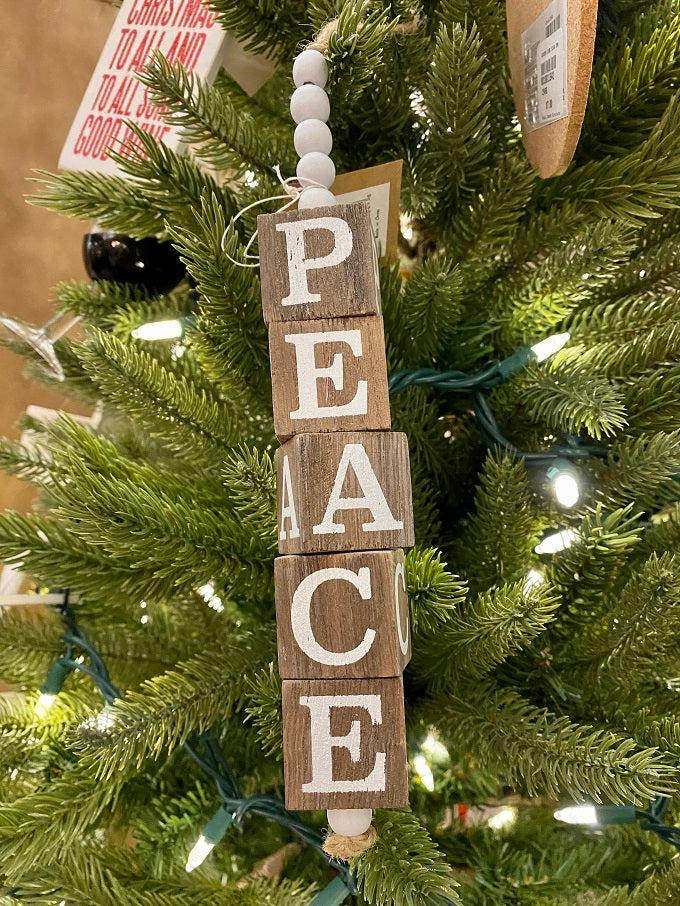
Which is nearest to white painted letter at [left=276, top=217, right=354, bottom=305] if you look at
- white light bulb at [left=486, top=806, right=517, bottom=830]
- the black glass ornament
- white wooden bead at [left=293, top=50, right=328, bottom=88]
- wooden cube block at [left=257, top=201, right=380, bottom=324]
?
wooden cube block at [left=257, top=201, right=380, bottom=324]

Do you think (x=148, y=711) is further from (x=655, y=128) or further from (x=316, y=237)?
(x=655, y=128)

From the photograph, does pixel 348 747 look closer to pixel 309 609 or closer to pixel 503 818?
pixel 309 609

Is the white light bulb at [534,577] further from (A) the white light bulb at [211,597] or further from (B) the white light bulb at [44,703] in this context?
(B) the white light bulb at [44,703]

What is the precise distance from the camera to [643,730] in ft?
1.38

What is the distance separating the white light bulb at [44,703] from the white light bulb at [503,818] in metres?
0.35

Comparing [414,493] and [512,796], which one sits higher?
[414,493]

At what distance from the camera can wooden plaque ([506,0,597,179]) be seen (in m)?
0.39

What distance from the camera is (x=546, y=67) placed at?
0.42 m

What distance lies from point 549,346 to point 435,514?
0.14 metres

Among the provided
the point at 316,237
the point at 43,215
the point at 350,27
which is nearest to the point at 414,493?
the point at 316,237

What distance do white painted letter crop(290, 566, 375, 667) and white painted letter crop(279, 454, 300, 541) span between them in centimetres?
3

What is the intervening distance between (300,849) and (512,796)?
0.58 feet

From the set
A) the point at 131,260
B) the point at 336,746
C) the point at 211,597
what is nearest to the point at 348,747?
the point at 336,746

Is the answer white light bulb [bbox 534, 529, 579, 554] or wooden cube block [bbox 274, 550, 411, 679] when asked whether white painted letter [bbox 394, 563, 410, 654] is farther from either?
white light bulb [bbox 534, 529, 579, 554]
